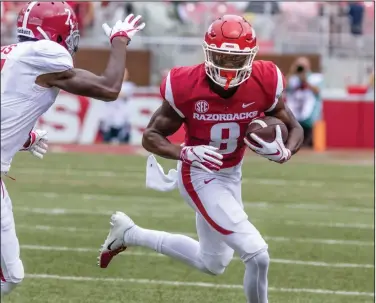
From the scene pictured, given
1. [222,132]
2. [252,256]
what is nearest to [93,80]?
[222,132]

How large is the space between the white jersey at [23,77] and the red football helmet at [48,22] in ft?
0.36

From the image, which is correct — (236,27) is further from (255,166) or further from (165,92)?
(255,166)

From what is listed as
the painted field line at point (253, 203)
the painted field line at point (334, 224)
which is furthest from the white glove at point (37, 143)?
the painted field line at point (253, 203)

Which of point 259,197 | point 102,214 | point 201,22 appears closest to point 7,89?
point 102,214

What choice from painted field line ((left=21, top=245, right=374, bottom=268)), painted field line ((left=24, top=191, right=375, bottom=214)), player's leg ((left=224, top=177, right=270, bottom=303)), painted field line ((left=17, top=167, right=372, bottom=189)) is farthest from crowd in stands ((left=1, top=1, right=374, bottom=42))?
player's leg ((left=224, top=177, right=270, bottom=303))

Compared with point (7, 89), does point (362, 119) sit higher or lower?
lower

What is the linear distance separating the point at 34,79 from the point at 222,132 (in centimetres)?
108

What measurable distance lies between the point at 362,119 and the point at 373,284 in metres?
8.82

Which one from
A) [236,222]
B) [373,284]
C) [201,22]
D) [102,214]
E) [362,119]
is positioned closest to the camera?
[236,222]

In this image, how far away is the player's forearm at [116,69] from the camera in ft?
12.8

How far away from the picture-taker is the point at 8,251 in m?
3.91

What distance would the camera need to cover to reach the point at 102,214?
802 cm

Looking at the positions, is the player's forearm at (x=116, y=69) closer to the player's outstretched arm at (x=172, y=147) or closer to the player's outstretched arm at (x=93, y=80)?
the player's outstretched arm at (x=93, y=80)

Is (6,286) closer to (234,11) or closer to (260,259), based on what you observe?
(260,259)
